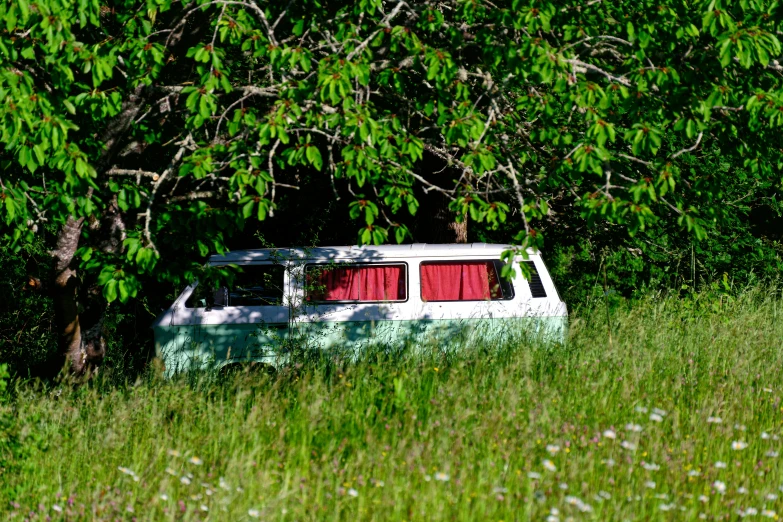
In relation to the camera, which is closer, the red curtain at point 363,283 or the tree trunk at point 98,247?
the tree trunk at point 98,247

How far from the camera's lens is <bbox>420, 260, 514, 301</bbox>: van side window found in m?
9.22

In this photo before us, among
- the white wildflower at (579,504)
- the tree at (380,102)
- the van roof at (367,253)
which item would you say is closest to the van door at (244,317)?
the van roof at (367,253)

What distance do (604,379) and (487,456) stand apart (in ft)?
4.40

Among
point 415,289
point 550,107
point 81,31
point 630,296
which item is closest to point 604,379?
point 550,107

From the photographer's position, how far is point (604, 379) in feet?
19.4

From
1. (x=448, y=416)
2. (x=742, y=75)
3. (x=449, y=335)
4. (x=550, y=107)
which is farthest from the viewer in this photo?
(x=449, y=335)

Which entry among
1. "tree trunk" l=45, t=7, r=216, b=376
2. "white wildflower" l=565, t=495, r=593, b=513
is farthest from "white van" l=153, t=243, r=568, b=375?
"white wildflower" l=565, t=495, r=593, b=513

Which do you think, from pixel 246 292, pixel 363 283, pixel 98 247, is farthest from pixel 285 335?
pixel 98 247

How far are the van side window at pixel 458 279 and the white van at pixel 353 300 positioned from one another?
0.01m

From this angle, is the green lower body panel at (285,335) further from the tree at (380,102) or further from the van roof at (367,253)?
the tree at (380,102)

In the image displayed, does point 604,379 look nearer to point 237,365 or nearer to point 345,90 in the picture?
point 345,90

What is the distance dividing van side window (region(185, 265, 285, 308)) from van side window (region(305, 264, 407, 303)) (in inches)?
17.0

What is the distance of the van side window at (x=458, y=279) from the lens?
30.2 feet

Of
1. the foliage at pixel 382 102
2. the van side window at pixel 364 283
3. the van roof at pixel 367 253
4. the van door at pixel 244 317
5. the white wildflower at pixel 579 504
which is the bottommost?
the white wildflower at pixel 579 504
